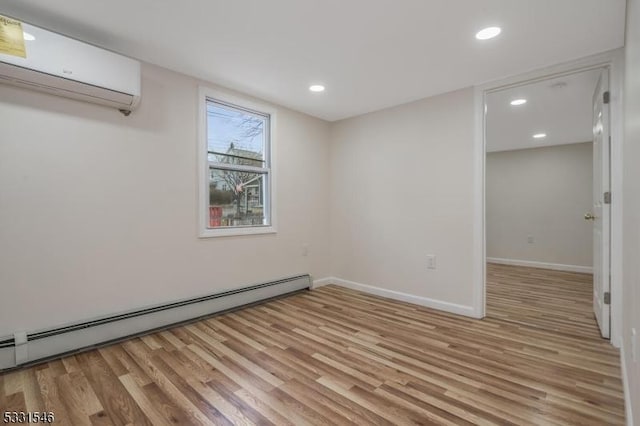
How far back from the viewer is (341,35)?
223 centimetres

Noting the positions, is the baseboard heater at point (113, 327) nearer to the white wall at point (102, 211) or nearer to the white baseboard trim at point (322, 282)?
the white wall at point (102, 211)

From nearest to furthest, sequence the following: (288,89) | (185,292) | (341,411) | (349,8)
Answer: (341,411) < (349,8) < (185,292) < (288,89)

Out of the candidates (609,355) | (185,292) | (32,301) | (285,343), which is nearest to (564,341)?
(609,355)

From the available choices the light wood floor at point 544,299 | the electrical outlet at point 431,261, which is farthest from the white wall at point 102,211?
the light wood floor at point 544,299

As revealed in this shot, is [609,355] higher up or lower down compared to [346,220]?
lower down

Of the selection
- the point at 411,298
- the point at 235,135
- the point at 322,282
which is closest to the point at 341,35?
the point at 235,135

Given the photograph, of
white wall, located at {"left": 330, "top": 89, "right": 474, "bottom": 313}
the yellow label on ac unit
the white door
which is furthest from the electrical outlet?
the yellow label on ac unit

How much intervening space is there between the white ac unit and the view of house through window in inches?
35.7

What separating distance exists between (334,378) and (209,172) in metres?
2.30

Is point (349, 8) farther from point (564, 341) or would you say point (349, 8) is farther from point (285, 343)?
point (564, 341)

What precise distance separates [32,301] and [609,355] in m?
4.22

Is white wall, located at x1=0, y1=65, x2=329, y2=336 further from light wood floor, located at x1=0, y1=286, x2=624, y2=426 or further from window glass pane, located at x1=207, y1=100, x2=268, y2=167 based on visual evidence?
light wood floor, located at x1=0, y1=286, x2=624, y2=426

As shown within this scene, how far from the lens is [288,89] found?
3273 mm

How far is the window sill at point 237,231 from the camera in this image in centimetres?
312
